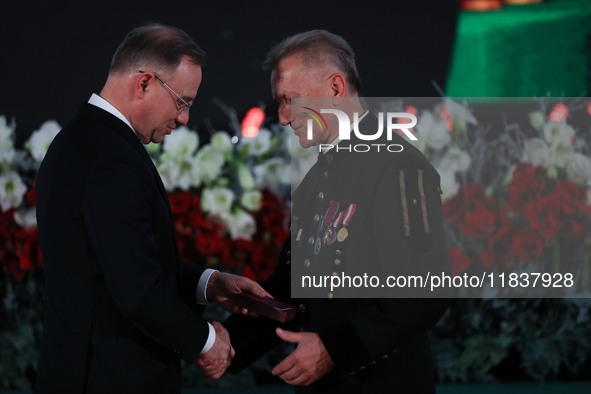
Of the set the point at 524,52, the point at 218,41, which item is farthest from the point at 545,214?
the point at 218,41

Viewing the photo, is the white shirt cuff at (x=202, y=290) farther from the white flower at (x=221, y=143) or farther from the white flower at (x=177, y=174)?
the white flower at (x=221, y=143)

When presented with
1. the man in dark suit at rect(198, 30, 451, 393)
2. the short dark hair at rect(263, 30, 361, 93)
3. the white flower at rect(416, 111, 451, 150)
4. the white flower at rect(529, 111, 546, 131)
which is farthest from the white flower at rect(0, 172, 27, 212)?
the white flower at rect(529, 111, 546, 131)

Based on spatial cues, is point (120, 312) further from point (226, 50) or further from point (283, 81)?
point (226, 50)

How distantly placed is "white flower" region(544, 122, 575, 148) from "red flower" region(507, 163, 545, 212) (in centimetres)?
18

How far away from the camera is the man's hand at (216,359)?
5.44ft

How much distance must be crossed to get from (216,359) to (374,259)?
1.78 feet

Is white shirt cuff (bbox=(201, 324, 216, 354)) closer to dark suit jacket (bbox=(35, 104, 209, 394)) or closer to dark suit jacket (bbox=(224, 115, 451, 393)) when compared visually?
dark suit jacket (bbox=(35, 104, 209, 394))

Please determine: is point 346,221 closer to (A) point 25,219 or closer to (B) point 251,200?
(B) point 251,200

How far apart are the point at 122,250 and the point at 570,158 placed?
1.94 meters

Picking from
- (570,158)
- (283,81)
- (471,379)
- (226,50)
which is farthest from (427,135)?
(226,50)

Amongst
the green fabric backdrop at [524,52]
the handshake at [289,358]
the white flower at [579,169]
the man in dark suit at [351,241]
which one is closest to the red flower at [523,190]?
the white flower at [579,169]

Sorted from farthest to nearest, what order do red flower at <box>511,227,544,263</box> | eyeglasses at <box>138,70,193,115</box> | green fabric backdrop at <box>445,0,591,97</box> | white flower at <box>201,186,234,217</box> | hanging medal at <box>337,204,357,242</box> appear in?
green fabric backdrop at <box>445,0,591,97</box>, white flower at <box>201,186,234,217</box>, red flower at <box>511,227,544,263</box>, eyeglasses at <box>138,70,193,115</box>, hanging medal at <box>337,204,357,242</box>

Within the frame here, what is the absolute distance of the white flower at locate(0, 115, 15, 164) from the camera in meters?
2.62

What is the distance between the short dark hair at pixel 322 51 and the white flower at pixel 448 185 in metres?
0.76
